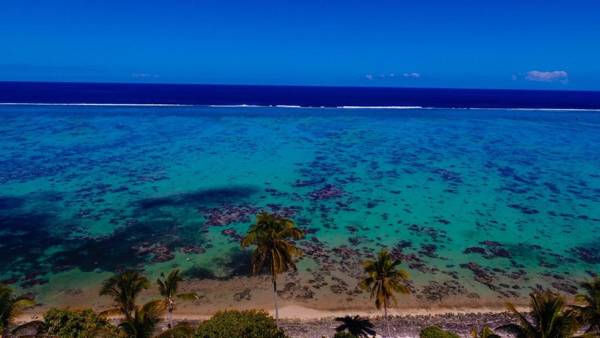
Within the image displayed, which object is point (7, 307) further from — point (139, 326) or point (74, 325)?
point (139, 326)

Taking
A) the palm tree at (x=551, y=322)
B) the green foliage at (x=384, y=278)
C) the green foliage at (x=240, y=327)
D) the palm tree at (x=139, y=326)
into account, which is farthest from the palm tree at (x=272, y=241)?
the palm tree at (x=551, y=322)

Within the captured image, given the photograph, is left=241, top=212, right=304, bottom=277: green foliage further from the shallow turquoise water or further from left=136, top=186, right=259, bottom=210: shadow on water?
left=136, top=186, right=259, bottom=210: shadow on water

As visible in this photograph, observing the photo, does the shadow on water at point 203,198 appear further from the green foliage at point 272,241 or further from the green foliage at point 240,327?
the green foliage at point 240,327

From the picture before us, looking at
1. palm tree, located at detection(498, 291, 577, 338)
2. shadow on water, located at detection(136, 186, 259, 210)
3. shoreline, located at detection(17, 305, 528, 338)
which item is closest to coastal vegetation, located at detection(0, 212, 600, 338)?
palm tree, located at detection(498, 291, 577, 338)

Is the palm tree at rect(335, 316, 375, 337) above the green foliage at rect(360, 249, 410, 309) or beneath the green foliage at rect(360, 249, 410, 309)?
beneath

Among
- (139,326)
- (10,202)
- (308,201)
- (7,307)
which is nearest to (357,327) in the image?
(139,326)

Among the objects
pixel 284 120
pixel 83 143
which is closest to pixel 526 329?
pixel 83 143
